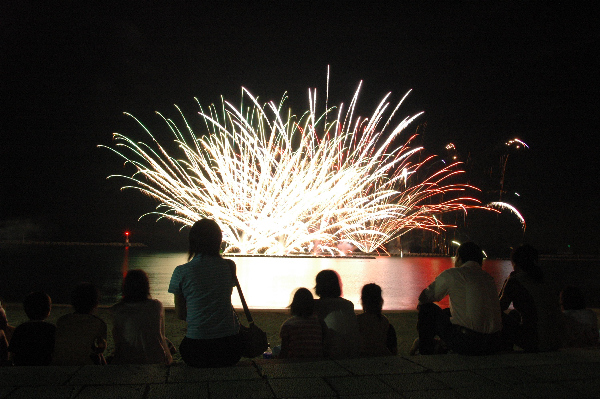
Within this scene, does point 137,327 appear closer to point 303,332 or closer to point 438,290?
point 303,332

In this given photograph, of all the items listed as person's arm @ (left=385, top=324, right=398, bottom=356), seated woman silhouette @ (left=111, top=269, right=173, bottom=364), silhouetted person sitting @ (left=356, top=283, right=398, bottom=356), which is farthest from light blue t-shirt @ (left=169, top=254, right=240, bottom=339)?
person's arm @ (left=385, top=324, right=398, bottom=356)

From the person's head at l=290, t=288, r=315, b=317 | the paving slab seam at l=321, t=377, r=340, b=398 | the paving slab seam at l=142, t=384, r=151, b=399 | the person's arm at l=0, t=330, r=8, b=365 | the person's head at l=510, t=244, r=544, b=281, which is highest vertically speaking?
the person's head at l=510, t=244, r=544, b=281

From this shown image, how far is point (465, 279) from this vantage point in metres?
4.52

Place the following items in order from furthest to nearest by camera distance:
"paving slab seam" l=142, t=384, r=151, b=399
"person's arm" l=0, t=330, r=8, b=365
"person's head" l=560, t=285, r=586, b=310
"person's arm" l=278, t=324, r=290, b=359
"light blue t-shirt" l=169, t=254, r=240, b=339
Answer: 1. "person's head" l=560, t=285, r=586, b=310
2. "person's arm" l=278, t=324, r=290, b=359
3. "person's arm" l=0, t=330, r=8, b=365
4. "light blue t-shirt" l=169, t=254, r=240, b=339
5. "paving slab seam" l=142, t=384, r=151, b=399

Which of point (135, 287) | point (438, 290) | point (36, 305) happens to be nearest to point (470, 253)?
point (438, 290)

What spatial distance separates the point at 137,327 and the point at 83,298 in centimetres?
57

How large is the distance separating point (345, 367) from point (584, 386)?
185 cm

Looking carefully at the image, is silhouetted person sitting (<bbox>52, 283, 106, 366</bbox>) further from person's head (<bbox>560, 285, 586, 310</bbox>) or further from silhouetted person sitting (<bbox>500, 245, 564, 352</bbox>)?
person's head (<bbox>560, 285, 586, 310</bbox>)

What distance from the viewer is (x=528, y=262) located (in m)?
5.07

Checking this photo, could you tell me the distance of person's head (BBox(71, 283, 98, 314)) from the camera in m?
4.41

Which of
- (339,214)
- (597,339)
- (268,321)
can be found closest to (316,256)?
(339,214)

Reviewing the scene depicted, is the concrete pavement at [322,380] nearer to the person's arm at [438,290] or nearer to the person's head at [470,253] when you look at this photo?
the person's arm at [438,290]

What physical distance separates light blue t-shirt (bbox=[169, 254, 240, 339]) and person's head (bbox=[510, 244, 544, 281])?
3.03m

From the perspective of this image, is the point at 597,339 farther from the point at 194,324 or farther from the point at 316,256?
the point at 316,256
